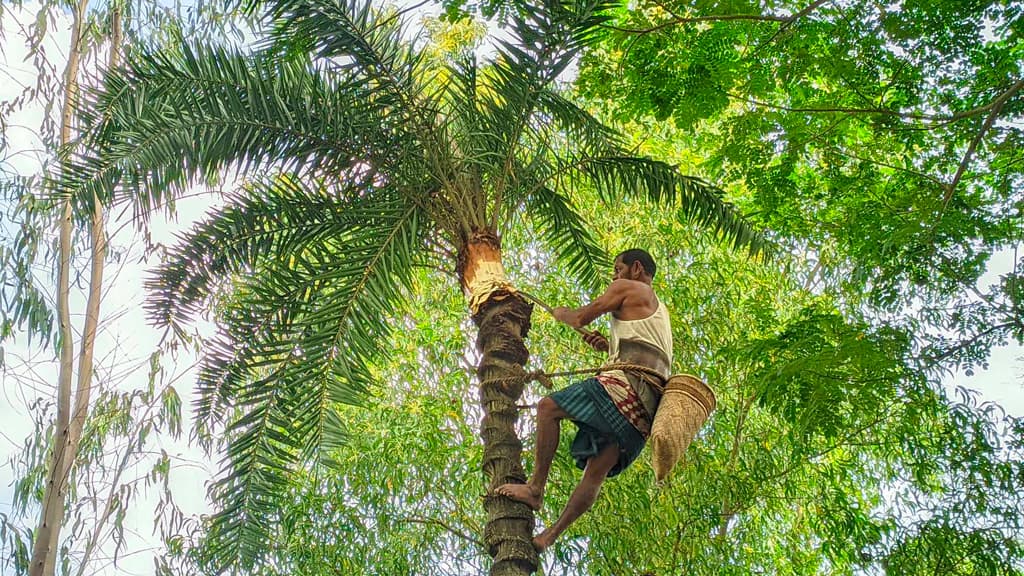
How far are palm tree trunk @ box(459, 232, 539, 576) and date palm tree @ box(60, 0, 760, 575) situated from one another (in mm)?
12

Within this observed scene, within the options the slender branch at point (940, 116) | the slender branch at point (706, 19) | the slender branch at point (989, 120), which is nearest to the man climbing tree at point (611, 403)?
the slender branch at point (706, 19)

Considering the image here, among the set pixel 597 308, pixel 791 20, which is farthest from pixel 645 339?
pixel 791 20

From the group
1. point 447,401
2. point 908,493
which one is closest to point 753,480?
point 908,493

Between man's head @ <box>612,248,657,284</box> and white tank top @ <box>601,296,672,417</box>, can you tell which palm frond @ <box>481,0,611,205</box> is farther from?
white tank top @ <box>601,296,672,417</box>

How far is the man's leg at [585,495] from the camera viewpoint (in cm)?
564

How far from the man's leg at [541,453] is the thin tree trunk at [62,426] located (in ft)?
20.1

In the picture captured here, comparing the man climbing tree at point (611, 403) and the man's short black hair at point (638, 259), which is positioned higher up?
the man's short black hair at point (638, 259)

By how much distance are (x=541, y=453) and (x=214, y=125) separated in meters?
2.96

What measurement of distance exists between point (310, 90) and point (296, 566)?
4.17 m

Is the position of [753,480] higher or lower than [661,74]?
lower

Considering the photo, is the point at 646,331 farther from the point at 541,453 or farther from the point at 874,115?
the point at 874,115

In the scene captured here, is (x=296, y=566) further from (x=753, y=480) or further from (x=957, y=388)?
(x=957, y=388)

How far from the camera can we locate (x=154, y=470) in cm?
1059

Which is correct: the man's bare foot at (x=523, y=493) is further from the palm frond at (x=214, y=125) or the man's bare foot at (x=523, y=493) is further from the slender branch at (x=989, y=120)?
the slender branch at (x=989, y=120)
